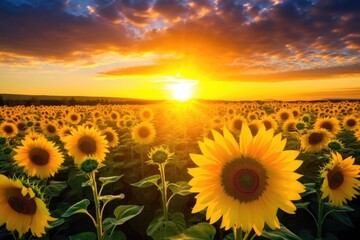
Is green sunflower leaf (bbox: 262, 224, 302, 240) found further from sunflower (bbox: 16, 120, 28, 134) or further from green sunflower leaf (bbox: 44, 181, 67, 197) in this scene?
sunflower (bbox: 16, 120, 28, 134)

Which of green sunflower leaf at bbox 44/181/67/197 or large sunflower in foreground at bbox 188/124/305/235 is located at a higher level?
large sunflower in foreground at bbox 188/124/305/235

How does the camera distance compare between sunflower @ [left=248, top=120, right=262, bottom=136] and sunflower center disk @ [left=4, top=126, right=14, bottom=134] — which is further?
sunflower center disk @ [left=4, top=126, right=14, bottom=134]

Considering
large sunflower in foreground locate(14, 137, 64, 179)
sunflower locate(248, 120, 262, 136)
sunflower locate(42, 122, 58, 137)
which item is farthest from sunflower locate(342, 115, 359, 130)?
sunflower locate(42, 122, 58, 137)

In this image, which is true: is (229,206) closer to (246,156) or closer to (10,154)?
(246,156)

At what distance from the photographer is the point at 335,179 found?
154 inches

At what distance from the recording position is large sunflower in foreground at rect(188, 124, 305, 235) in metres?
2.40

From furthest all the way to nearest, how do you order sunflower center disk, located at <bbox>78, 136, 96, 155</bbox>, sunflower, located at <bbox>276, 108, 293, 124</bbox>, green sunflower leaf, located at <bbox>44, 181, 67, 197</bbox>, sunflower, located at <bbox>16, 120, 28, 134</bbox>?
1. sunflower, located at <bbox>276, 108, 293, 124</bbox>
2. sunflower, located at <bbox>16, 120, 28, 134</bbox>
3. sunflower center disk, located at <bbox>78, 136, 96, 155</bbox>
4. green sunflower leaf, located at <bbox>44, 181, 67, 197</bbox>

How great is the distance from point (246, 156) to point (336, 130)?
7.93 m

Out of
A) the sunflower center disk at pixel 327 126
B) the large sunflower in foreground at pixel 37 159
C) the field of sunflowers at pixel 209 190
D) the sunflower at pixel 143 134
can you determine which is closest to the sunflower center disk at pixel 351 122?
the sunflower center disk at pixel 327 126

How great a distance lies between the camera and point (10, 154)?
7.22 m

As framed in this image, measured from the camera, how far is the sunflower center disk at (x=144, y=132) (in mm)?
8992

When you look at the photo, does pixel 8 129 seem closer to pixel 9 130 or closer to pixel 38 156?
pixel 9 130

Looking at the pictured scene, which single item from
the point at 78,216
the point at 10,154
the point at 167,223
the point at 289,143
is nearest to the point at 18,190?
the point at 167,223

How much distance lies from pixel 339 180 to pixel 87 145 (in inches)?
172
